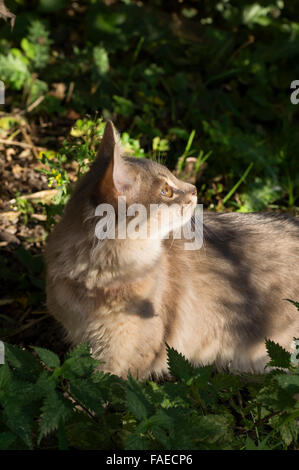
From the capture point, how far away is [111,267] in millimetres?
2209

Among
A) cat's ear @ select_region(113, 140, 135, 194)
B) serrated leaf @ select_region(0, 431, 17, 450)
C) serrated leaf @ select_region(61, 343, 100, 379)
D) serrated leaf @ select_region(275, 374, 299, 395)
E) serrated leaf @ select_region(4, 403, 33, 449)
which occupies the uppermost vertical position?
cat's ear @ select_region(113, 140, 135, 194)

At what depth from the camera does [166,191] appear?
2314 mm

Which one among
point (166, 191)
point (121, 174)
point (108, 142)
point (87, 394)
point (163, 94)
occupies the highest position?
point (163, 94)

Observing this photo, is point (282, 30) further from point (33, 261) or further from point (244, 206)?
point (33, 261)

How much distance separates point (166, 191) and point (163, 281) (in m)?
0.46

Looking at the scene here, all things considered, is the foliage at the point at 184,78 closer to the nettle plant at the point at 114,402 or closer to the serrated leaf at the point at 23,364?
the nettle plant at the point at 114,402

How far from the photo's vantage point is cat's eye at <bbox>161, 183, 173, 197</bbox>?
90.6 inches

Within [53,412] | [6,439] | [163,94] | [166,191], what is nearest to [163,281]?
[166,191]

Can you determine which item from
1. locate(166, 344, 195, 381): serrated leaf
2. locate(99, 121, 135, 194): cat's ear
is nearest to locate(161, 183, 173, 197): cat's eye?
locate(99, 121, 135, 194): cat's ear

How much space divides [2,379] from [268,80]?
3.87 m

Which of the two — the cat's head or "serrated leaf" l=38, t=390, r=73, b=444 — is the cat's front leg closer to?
the cat's head

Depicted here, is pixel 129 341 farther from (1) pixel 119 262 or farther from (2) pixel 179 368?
(2) pixel 179 368

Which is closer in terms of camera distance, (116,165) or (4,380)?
(4,380)
